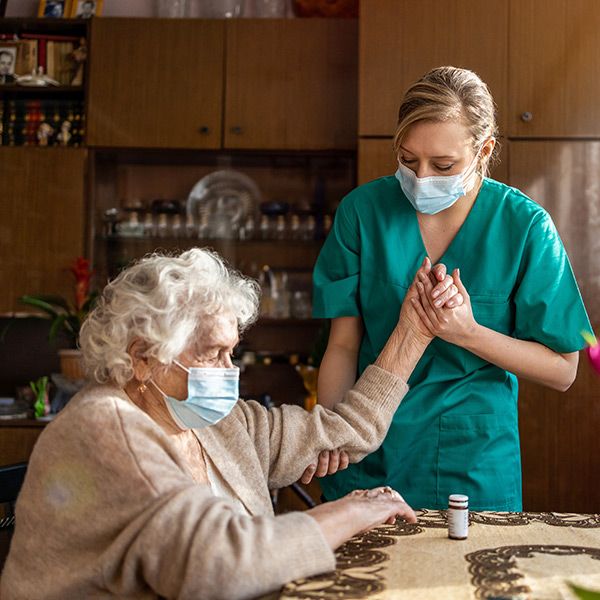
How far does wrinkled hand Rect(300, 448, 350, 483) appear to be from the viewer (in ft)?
5.81

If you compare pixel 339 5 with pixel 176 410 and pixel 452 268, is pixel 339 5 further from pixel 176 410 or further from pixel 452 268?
pixel 176 410

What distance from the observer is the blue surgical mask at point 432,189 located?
1829mm

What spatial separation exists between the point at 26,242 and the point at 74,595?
9.18 ft

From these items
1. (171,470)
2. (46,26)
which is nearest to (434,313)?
(171,470)

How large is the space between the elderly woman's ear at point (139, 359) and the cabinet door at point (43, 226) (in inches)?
96.1

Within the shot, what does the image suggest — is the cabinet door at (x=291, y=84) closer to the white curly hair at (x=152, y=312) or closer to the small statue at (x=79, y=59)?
the small statue at (x=79, y=59)

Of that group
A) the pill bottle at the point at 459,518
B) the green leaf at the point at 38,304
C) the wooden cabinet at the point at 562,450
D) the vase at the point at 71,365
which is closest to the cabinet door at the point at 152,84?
the green leaf at the point at 38,304

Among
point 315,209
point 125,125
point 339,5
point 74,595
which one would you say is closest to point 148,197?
point 125,125

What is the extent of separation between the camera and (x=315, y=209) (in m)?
3.96

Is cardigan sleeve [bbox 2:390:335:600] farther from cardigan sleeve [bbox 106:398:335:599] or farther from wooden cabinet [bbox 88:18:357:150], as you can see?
wooden cabinet [bbox 88:18:357:150]

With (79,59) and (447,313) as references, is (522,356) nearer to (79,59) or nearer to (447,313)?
(447,313)

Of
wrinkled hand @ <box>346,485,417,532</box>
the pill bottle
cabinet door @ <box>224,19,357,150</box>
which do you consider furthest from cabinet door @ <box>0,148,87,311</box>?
the pill bottle

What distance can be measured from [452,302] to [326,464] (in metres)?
0.40

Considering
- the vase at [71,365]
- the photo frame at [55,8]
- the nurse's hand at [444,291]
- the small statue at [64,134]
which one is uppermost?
the photo frame at [55,8]
